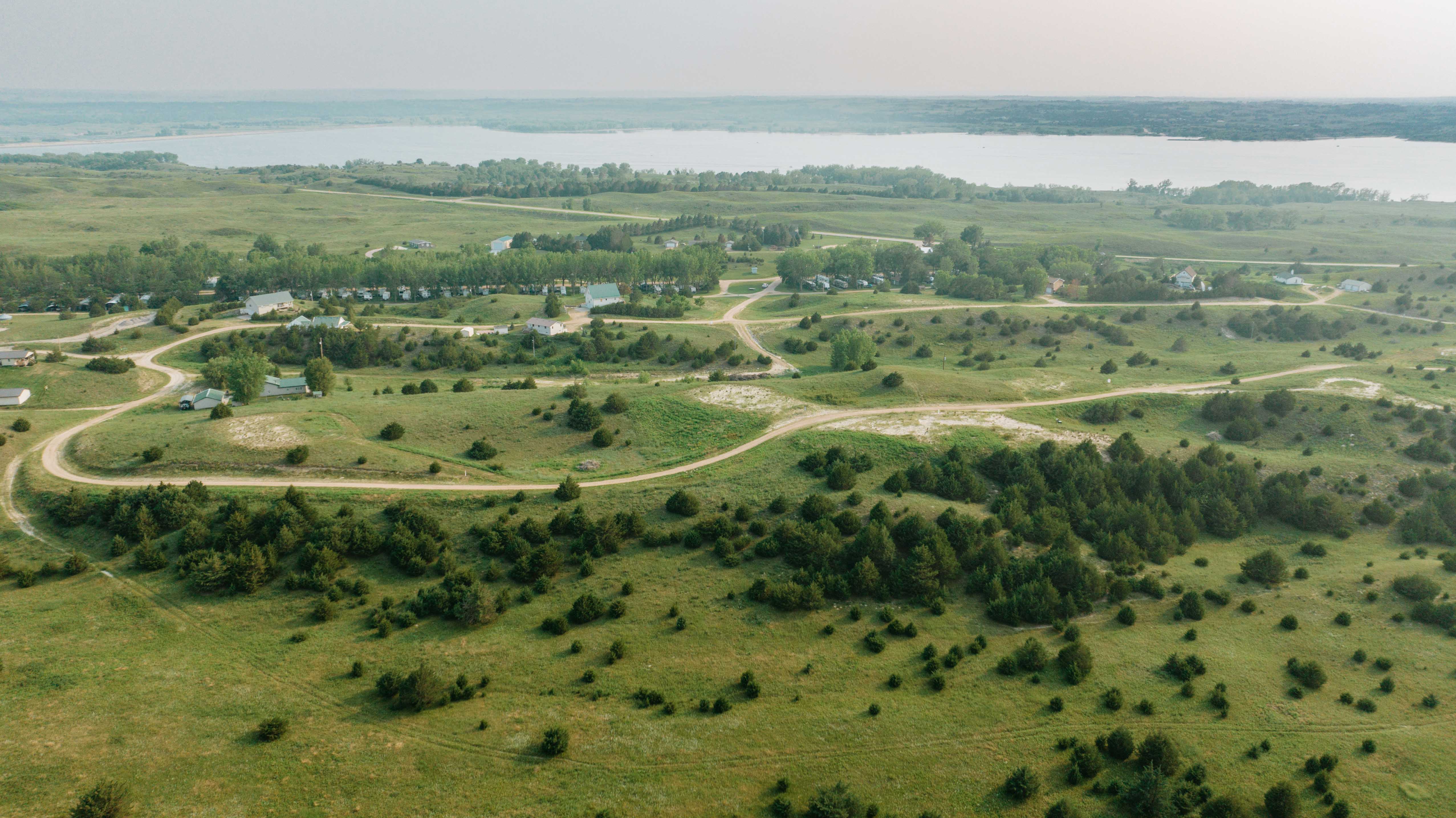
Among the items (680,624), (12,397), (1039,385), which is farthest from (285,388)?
(1039,385)

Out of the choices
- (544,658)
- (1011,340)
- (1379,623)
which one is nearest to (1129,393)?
(1011,340)

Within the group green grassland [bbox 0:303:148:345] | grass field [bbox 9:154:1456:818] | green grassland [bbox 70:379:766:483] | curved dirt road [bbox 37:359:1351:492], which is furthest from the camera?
green grassland [bbox 0:303:148:345]

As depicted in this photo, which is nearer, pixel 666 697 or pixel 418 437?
pixel 666 697

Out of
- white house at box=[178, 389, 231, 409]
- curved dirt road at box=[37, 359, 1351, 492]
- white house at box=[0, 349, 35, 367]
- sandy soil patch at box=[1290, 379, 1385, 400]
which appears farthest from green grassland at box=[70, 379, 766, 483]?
sandy soil patch at box=[1290, 379, 1385, 400]

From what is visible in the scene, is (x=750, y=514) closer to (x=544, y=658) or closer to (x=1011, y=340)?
(x=544, y=658)

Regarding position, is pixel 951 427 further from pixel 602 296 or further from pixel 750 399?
pixel 602 296

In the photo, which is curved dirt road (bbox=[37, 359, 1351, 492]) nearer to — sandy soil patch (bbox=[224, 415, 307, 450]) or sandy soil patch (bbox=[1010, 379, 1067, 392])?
sandy soil patch (bbox=[1010, 379, 1067, 392])

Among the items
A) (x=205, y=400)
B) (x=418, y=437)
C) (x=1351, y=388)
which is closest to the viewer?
(x=418, y=437)
